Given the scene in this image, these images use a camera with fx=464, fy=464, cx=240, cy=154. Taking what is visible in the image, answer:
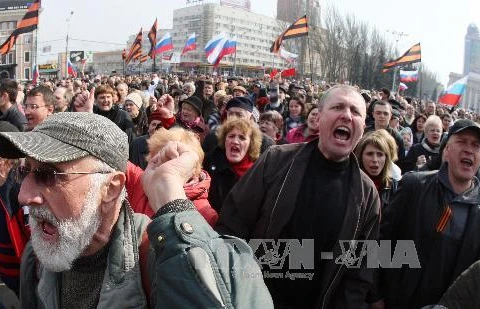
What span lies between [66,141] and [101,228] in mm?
320

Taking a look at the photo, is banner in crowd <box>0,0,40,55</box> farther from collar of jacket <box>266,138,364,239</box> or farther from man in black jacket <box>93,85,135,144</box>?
collar of jacket <box>266,138,364,239</box>

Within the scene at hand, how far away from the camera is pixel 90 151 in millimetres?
1450

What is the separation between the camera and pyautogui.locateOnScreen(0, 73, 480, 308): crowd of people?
4.07 feet

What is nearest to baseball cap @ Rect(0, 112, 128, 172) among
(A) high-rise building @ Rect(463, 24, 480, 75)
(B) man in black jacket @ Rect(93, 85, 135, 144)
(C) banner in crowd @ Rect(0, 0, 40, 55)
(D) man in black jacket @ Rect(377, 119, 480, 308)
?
(D) man in black jacket @ Rect(377, 119, 480, 308)

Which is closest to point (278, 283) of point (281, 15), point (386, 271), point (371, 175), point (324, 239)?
point (324, 239)

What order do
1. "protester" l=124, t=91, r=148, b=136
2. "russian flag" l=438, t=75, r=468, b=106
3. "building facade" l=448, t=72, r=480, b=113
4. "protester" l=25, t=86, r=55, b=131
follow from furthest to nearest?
1. "building facade" l=448, t=72, r=480, b=113
2. "russian flag" l=438, t=75, r=468, b=106
3. "protester" l=124, t=91, r=148, b=136
4. "protester" l=25, t=86, r=55, b=131

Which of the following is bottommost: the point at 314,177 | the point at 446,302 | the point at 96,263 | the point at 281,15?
the point at 446,302

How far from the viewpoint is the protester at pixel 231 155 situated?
13.1 feet

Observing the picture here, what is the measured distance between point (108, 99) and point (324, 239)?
5.00 m

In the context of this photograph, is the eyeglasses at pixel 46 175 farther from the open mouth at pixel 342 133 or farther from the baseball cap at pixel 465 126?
the baseball cap at pixel 465 126

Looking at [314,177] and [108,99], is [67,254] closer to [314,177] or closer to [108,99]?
[314,177]

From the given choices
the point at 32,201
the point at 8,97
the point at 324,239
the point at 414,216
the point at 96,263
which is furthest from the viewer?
the point at 8,97

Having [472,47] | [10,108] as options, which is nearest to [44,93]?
[10,108]

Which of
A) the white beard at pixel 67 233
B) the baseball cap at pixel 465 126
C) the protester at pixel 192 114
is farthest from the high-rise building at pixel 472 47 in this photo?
the white beard at pixel 67 233
